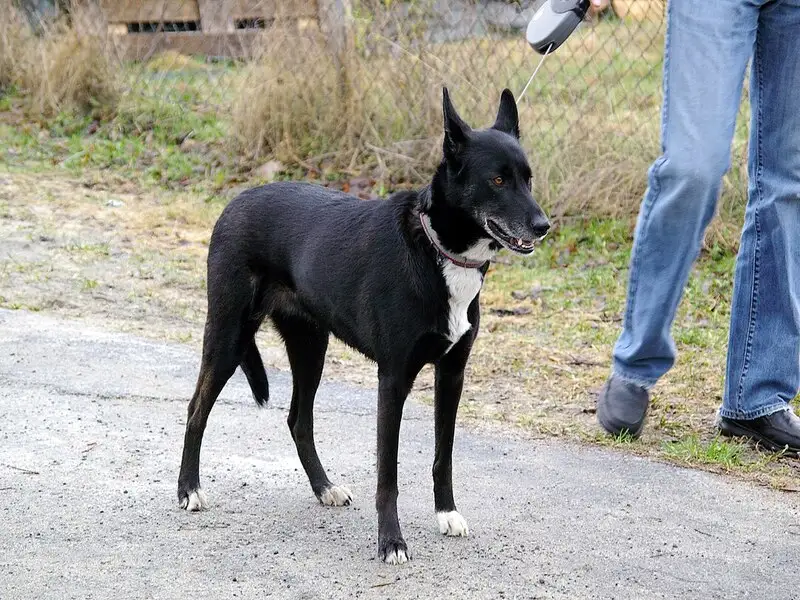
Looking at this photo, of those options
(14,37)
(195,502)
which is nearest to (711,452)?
(195,502)

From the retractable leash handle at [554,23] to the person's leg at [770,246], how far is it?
0.60 metres

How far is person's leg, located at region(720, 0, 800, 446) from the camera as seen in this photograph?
141 inches

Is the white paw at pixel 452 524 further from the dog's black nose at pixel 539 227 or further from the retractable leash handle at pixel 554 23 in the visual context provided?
the retractable leash handle at pixel 554 23

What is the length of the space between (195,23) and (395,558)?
7346 millimetres

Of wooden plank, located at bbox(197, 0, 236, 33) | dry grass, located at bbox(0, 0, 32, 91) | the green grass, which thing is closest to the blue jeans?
the green grass

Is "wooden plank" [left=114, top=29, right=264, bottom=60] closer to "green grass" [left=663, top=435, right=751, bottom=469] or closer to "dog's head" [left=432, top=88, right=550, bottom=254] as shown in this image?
"green grass" [left=663, top=435, right=751, bottom=469]

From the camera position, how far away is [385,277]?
9.92 feet

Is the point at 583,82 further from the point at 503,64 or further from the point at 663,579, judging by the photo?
the point at 663,579

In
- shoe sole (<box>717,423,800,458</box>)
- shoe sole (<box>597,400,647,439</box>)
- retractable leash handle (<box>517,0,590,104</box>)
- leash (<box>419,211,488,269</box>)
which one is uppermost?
retractable leash handle (<box>517,0,590,104</box>)

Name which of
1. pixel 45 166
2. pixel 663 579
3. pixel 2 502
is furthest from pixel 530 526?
pixel 45 166

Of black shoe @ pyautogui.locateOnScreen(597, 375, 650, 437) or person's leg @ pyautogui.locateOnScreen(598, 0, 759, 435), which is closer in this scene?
person's leg @ pyautogui.locateOnScreen(598, 0, 759, 435)

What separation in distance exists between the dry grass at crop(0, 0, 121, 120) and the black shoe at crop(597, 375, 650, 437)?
5908mm

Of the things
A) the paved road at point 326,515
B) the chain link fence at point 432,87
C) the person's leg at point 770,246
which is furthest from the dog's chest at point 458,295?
the chain link fence at point 432,87

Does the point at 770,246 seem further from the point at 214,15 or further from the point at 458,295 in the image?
the point at 214,15
